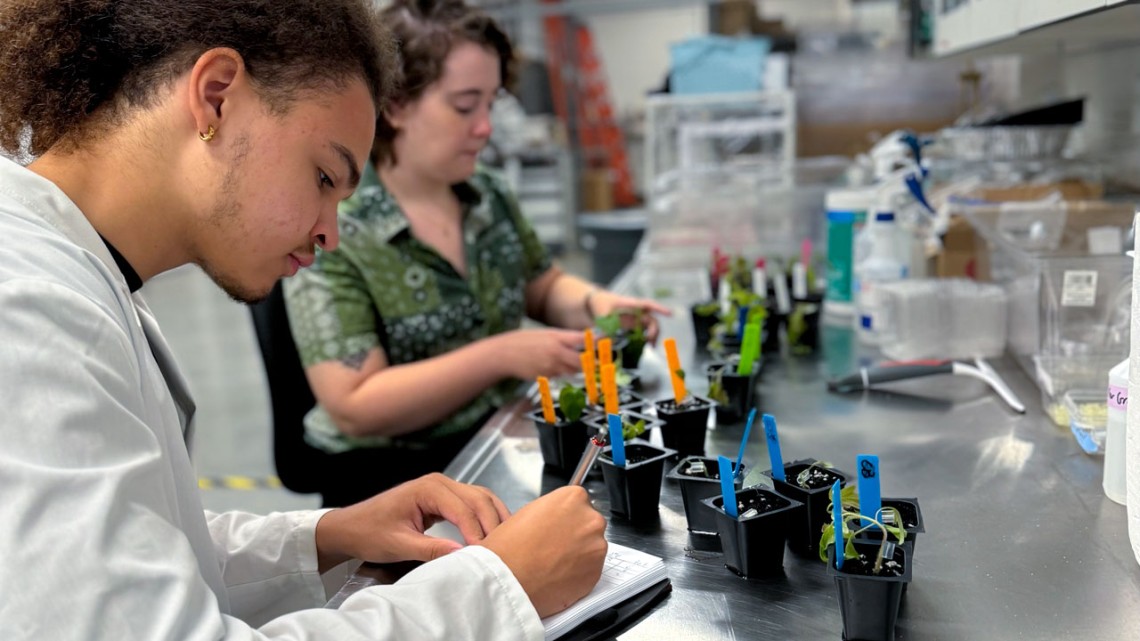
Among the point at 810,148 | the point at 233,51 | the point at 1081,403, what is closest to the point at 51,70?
the point at 233,51

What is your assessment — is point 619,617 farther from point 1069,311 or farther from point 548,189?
point 548,189

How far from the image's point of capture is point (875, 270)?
1.86 m

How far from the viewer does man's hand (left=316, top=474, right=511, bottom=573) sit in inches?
37.0

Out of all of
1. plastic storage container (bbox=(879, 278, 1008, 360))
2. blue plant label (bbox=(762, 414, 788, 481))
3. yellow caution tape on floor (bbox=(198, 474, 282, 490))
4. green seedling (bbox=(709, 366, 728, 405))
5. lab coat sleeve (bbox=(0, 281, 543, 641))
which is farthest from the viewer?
yellow caution tape on floor (bbox=(198, 474, 282, 490))

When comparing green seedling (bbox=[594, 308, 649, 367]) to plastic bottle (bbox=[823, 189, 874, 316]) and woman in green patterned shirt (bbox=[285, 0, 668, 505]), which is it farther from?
plastic bottle (bbox=[823, 189, 874, 316])

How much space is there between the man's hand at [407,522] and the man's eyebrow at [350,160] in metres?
0.33

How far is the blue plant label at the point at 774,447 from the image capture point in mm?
909

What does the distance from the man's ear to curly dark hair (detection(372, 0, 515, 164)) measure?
0.90 meters

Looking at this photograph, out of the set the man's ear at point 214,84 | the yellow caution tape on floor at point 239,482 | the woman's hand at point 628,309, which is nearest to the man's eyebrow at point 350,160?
the man's ear at point 214,84

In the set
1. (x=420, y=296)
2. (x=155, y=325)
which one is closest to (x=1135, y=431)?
(x=155, y=325)

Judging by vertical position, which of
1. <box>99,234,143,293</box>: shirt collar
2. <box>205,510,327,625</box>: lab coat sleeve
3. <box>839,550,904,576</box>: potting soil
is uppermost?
<box>99,234,143,293</box>: shirt collar

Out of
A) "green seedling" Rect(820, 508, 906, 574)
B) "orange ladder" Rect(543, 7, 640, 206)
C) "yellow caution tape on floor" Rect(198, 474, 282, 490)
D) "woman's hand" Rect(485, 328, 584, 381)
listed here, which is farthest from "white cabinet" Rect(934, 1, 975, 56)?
"orange ladder" Rect(543, 7, 640, 206)

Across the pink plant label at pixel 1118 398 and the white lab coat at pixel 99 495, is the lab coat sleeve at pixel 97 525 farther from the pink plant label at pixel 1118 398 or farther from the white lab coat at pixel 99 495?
the pink plant label at pixel 1118 398

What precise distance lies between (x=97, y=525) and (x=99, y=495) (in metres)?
0.02
